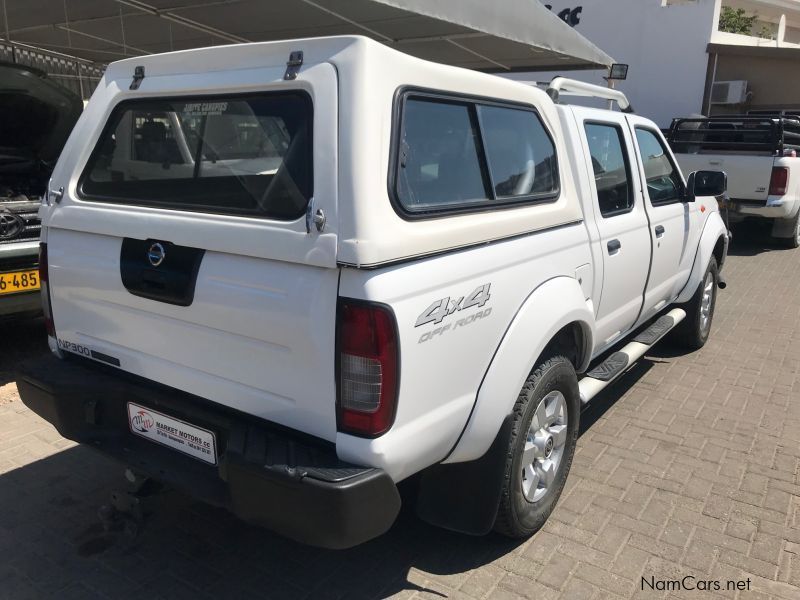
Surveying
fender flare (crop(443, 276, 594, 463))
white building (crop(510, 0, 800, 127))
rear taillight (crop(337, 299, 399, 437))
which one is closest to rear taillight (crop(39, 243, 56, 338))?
rear taillight (crop(337, 299, 399, 437))

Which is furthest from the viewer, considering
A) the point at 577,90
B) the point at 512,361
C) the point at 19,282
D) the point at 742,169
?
the point at 742,169

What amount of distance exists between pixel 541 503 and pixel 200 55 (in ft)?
7.68

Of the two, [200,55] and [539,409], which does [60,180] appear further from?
[539,409]

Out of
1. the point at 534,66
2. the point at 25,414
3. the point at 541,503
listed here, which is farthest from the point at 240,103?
the point at 534,66

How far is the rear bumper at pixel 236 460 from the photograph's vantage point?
2031 millimetres

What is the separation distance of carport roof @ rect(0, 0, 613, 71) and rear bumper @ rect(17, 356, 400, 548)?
14.3 ft

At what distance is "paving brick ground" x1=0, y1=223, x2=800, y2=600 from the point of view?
2699 mm

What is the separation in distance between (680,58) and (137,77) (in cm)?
1730

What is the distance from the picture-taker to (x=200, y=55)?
251cm

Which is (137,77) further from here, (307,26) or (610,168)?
(307,26)

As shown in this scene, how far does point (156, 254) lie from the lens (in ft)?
8.09

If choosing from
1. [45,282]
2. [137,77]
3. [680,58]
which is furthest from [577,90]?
[680,58]

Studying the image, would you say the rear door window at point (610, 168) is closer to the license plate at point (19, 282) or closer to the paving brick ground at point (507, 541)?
the paving brick ground at point (507, 541)

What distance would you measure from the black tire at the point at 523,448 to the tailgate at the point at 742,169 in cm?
807
